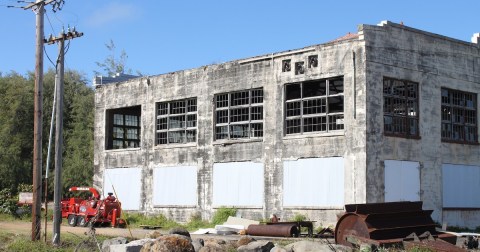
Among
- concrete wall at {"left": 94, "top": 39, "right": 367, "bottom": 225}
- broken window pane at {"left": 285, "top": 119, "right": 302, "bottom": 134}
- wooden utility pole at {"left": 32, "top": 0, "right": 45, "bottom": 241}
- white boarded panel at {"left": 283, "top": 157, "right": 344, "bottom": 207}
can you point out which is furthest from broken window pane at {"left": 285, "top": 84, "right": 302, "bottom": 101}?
wooden utility pole at {"left": 32, "top": 0, "right": 45, "bottom": 241}

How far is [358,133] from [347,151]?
91cm

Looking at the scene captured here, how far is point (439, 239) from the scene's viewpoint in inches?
762

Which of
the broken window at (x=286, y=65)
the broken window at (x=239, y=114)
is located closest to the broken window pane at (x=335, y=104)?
the broken window at (x=286, y=65)

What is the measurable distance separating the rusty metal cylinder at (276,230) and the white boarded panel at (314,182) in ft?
12.7

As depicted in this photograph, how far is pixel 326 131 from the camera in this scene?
29203mm

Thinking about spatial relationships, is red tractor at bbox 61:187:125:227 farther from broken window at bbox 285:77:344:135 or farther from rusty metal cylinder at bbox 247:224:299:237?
broken window at bbox 285:77:344:135

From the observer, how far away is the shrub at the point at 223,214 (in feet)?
104

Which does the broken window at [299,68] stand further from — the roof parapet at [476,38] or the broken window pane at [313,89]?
the roof parapet at [476,38]

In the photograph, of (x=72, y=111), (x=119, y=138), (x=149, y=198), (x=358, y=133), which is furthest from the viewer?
(x=72, y=111)

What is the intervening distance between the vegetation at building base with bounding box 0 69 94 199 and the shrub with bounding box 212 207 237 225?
26621 mm

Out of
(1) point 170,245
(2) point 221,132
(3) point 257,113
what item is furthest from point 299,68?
(1) point 170,245

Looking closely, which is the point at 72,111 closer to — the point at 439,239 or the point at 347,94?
the point at 347,94

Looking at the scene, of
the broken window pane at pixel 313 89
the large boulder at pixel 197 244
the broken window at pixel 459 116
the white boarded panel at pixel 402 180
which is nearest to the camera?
the large boulder at pixel 197 244

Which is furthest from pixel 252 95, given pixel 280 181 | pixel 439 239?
pixel 439 239
